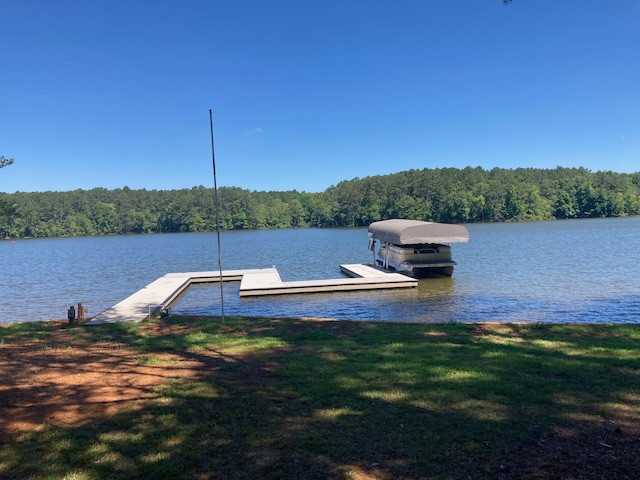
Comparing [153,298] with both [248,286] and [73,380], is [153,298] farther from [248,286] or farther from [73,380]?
[73,380]

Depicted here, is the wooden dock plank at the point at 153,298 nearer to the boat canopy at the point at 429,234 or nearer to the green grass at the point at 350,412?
the green grass at the point at 350,412

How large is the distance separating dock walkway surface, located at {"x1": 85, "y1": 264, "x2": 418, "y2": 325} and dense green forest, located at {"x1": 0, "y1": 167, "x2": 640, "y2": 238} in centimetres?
8047

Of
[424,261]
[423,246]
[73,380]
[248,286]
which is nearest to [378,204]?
[423,246]

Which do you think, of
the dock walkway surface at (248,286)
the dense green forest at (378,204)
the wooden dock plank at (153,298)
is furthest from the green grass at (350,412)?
the dense green forest at (378,204)

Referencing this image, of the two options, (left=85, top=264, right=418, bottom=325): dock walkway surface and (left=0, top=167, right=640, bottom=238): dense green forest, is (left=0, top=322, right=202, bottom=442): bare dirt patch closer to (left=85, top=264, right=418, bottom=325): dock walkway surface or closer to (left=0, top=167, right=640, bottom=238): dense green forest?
(left=85, top=264, right=418, bottom=325): dock walkway surface

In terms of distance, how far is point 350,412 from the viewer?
484 cm

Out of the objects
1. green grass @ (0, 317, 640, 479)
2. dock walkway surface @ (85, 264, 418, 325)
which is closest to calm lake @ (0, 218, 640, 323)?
dock walkway surface @ (85, 264, 418, 325)

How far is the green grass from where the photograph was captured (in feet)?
12.4

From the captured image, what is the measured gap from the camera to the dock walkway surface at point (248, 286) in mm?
15234

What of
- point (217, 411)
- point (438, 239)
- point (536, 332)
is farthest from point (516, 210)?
point (217, 411)

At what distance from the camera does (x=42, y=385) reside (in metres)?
6.11

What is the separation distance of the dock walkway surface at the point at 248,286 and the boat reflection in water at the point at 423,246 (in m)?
1.81

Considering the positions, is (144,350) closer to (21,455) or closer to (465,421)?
(21,455)

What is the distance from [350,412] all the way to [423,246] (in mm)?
21285
